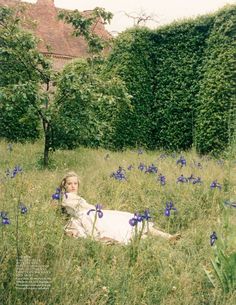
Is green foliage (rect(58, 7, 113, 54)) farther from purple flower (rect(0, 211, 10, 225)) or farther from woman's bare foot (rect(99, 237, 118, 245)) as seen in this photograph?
purple flower (rect(0, 211, 10, 225))

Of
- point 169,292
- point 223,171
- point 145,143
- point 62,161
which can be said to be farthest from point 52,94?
point 169,292

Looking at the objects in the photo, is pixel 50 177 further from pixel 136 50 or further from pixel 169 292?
pixel 136 50

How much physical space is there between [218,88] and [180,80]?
158 cm

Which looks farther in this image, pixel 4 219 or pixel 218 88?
pixel 218 88

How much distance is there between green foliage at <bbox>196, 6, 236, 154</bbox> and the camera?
9461 millimetres

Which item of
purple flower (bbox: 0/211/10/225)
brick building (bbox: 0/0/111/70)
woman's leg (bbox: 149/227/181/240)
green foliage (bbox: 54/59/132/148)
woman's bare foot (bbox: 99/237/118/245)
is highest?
brick building (bbox: 0/0/111/70)

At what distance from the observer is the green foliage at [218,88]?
9461mm

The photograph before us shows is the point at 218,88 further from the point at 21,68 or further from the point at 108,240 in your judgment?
the point at 108,240

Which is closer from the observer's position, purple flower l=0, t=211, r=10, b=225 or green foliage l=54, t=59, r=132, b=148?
purple flower l=0, t=211, r=10, b=225

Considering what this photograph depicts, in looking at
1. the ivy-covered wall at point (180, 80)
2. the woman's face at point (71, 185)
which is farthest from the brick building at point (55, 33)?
the woman's face at point (71, 185)

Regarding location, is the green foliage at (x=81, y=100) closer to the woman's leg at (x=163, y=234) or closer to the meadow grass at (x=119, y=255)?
the meadow grass at (x=119, y=255)

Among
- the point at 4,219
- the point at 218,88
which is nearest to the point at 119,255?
the point at 4,219

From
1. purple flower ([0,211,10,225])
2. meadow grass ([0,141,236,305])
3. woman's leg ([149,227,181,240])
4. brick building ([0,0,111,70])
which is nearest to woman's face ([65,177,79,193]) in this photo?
meadow grass ([0,141,236,305])

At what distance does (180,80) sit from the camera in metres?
10.9
